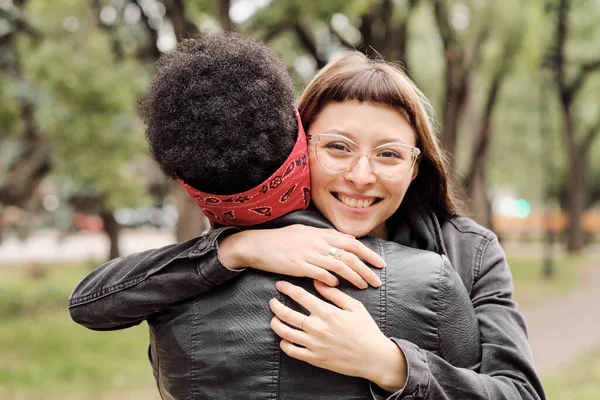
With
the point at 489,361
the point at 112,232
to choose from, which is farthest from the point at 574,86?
the point at 489,361

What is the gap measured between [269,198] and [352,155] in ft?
1.02

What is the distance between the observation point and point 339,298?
1615 millimetres

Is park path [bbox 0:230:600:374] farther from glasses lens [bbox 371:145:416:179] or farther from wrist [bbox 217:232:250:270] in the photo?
wrist [bbox 217:232:250:270]

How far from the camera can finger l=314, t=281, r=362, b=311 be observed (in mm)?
1611

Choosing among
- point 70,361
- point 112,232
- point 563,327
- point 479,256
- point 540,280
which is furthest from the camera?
point 112,232

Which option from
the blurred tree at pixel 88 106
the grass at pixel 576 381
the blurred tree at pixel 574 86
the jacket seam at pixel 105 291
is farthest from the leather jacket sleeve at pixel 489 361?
the blurred tree at pixel 574 86

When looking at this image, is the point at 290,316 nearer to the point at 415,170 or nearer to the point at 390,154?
the point at 390,154

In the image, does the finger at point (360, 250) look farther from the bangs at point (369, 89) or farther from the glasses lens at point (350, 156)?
the bangs at point (369, 89)

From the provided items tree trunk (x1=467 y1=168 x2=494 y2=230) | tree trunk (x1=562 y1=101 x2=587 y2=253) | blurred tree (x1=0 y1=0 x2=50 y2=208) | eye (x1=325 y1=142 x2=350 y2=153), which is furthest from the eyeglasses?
tree trunk (x1=562 y1=101 x2=587 y2=253)

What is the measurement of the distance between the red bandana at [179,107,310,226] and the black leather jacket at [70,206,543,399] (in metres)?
0.06

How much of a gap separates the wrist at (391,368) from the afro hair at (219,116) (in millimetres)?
526

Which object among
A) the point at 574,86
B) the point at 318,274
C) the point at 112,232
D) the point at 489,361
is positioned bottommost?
the point at 112,232

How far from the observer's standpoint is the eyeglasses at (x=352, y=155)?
180 centimetres

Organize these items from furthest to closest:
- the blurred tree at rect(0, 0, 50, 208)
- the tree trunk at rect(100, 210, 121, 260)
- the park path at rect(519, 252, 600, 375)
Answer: the tree trunk at rect(100, 210, 121, 260)
the blurred tree at rect(0, 0, 50, 208)
the park path at rect(519, 252, 600, 375)
